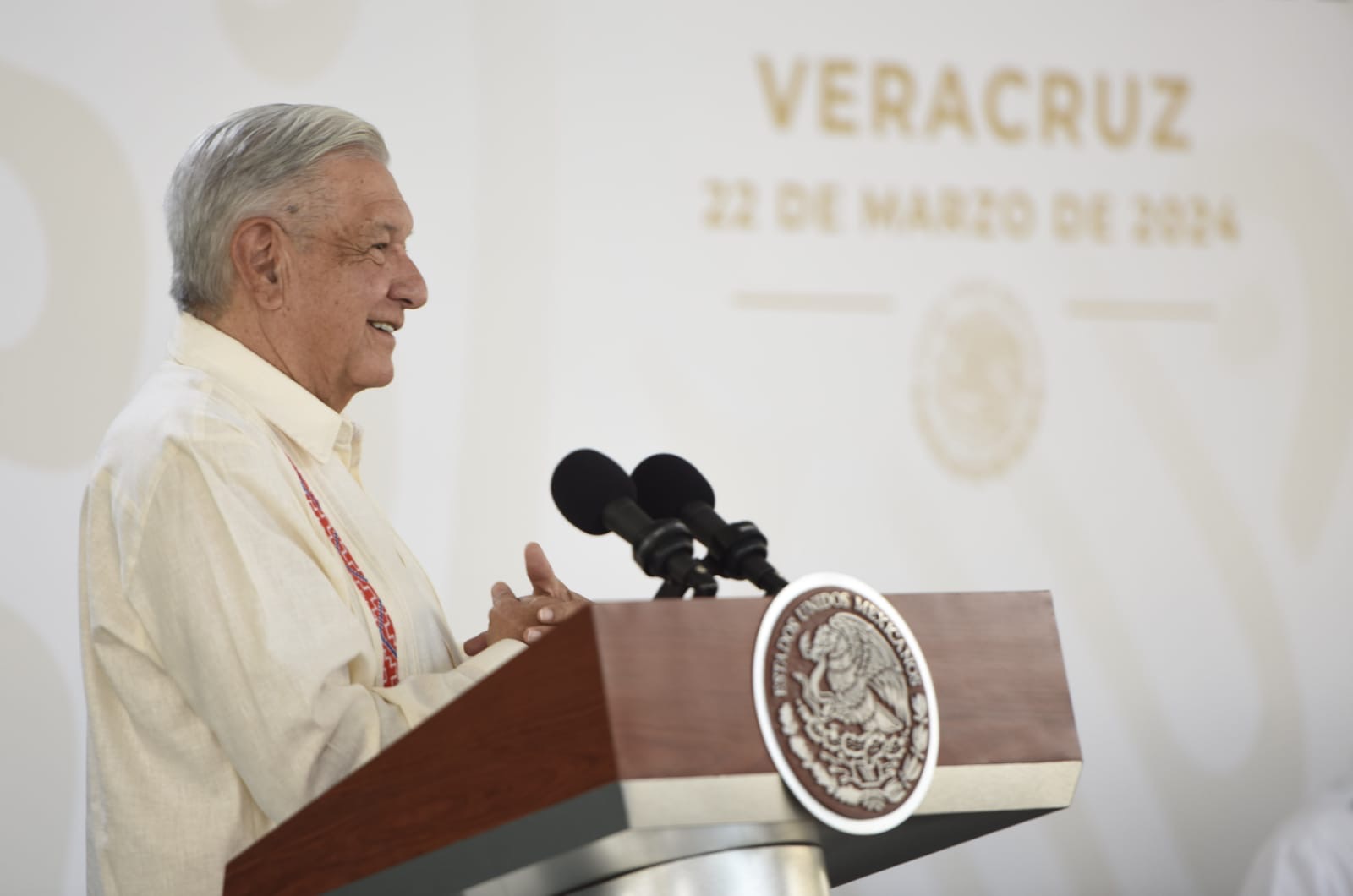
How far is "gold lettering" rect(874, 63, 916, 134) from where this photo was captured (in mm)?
4000

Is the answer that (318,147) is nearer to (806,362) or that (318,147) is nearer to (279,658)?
(279,658)

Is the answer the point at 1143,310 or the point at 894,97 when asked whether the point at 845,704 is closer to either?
the point at 894,97

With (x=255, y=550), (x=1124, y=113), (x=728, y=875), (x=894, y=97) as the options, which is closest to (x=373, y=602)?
(x=255, y=550)

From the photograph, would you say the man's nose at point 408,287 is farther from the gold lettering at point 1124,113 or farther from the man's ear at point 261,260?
the gold lettering at point 1124,113

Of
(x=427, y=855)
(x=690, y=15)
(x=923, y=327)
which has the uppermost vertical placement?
(x=690, y=15)

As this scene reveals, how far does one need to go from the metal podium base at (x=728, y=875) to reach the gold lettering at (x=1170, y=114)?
3.48 metres

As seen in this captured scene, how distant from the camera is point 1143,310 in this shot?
164 inches

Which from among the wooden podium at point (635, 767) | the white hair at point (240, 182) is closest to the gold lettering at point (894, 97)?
the white hair at point (240, 182)

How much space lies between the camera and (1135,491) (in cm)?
414

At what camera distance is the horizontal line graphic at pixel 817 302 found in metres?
3.87

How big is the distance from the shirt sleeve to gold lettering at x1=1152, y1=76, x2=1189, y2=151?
3213mm

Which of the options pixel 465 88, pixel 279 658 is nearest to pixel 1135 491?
pixel 465 88

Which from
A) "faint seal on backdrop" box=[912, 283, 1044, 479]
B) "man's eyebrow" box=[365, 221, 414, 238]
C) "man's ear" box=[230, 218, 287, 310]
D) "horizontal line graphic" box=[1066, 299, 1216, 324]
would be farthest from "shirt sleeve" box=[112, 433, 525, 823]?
"horizontal line graphic" box=[1066, 299, 1216, 324]

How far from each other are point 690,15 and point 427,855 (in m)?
3.14
